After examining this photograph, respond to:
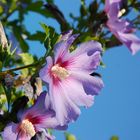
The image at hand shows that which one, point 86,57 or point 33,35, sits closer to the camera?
point 86,57

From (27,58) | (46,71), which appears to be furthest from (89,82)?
(27,58)

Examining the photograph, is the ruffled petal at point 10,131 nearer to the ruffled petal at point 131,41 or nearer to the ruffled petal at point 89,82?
the ruffled petal at point 89,82

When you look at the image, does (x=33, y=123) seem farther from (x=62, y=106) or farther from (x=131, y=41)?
(x=131, y=41)

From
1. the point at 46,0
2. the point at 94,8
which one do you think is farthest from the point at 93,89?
the point at 46,0

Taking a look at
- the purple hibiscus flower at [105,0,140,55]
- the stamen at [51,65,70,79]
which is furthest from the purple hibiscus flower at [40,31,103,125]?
the purple hibiscus flower at [105,0,140,55]

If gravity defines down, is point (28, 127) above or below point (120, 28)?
below

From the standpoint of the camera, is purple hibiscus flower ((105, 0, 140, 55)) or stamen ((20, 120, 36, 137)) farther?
purple hibiscus flower ((105, 0, 140, 55))

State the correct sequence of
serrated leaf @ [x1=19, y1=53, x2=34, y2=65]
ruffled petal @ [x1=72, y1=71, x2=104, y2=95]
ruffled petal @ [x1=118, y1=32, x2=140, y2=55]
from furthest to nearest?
serrated leaf @ [x1=19, y1=53, x2=34, y2=65]
ruffled petal @ [x1=118, y1=32, x2=140, y2=55]
ruffled petal @ [x1=72, y1=71, x2=104, y2=95]

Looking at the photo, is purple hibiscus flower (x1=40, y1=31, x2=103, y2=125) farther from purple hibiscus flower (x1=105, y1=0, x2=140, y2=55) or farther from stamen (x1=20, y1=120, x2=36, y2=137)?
purple hibiscus flower (x1=105, y1=0, x2=140, y2=55)
